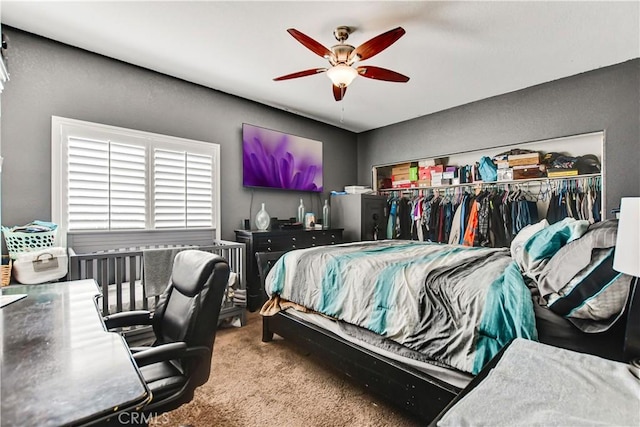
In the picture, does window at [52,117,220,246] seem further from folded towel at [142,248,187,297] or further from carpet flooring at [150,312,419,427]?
carpet flooring at [150,312,419,427]

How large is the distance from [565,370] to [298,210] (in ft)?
12.5

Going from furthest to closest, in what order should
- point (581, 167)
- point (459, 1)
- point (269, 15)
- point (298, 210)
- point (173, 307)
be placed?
point (298, 210) < point (581, 167) < point (269, 15) < point (459, 1) < point (173, 307)

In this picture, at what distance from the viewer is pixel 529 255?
1.64m

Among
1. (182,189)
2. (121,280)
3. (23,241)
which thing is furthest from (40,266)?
(182,189)

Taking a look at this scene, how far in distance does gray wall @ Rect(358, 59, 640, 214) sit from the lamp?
2699 mm

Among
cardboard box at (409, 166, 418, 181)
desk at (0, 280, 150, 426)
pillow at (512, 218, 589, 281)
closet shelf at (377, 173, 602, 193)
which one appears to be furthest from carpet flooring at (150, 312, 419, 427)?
cardboard box at (409, 166, 418, 181)

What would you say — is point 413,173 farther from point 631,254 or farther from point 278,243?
point 631,254

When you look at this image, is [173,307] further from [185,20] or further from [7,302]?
[185,20]

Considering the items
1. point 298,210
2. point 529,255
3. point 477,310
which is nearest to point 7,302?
point 477,310

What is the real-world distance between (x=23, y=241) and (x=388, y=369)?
8.82ft

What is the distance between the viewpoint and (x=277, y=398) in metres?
1.84

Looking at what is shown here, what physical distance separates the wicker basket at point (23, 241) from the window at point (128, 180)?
0.33 meters

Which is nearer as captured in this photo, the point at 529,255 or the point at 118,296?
the point at 529,255

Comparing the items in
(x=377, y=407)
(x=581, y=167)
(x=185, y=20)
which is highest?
(x=185, y=20)
